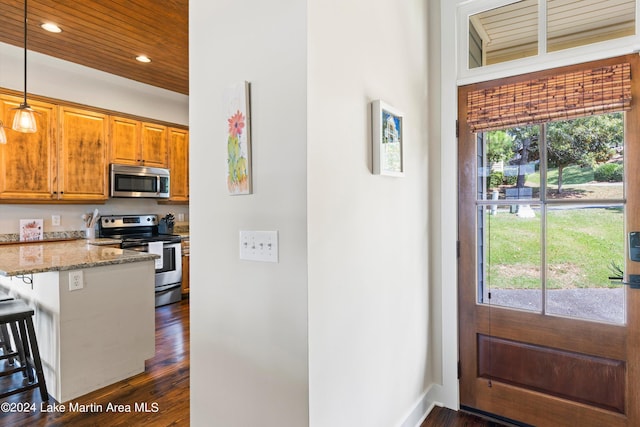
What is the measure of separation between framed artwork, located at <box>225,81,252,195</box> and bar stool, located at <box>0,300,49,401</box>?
6.33 ft

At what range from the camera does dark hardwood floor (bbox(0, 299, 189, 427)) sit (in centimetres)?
217

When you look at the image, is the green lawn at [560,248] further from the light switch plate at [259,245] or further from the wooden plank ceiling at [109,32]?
the wooden plank ceiling at [109,32]

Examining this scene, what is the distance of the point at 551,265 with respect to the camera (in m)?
1.99

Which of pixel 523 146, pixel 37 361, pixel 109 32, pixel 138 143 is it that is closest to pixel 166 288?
pixel 138 143

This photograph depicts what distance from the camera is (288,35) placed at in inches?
50.3

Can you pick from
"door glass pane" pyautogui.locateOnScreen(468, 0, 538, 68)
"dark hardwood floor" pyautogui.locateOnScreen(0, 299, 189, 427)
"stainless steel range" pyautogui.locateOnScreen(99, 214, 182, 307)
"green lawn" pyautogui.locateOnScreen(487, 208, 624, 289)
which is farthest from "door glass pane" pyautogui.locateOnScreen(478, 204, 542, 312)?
"stainless steel range" pyautogui.locateOnScreen(99, 214, 182, 307)

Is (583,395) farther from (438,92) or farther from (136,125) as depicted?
(136,125)

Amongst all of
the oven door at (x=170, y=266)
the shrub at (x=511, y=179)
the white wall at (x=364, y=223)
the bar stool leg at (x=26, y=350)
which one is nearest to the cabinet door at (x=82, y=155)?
the oven door at (x=170, y=266)

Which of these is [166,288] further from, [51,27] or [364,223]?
[364,223]

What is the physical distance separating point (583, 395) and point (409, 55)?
2.18 m

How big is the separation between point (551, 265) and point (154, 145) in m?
4.76

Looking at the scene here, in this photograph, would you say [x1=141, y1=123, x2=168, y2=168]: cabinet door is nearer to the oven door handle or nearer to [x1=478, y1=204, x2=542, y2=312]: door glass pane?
the oven door handle

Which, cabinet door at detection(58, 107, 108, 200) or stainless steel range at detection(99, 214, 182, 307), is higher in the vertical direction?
cabinet door at detection(58, 107, 108, 200)

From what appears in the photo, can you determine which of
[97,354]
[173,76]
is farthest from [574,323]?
[173,76]
